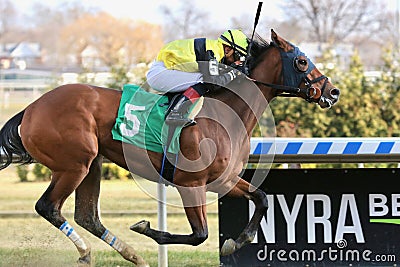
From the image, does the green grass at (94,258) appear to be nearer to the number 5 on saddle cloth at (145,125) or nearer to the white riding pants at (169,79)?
the number 5 on saddle cloth at (145,125)

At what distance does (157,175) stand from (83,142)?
1.83 feet

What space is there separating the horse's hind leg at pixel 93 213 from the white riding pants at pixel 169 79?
0.71m

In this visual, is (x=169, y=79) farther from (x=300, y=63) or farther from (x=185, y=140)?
(x=300, y=63)

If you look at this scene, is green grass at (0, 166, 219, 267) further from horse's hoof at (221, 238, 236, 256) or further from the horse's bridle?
the horse's bridle

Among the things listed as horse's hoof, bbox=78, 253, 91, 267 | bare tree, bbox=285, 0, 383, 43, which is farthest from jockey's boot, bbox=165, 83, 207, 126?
bare tree, bbox=285, 0, 383, 43

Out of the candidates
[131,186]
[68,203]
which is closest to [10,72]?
[131,186]

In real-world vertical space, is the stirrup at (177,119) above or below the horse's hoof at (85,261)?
above

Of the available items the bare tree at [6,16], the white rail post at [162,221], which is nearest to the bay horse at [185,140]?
the white rail post at [162,221]

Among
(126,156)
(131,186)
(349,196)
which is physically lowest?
(131,186)

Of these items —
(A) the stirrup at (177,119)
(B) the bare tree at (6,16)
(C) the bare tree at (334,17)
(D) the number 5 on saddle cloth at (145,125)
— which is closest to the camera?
(A) the stirrup at (177,119)

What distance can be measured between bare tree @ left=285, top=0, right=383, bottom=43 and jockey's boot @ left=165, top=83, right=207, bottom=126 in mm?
27327

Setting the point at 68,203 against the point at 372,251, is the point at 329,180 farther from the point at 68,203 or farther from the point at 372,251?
the point at 68,203

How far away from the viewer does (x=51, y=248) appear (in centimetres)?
629

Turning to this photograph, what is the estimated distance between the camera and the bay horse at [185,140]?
5469mm
